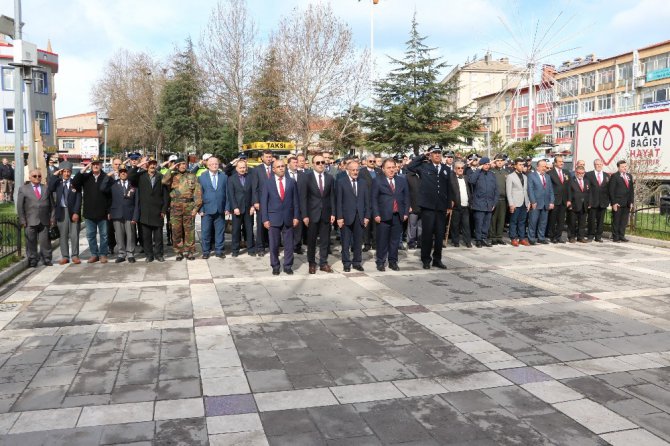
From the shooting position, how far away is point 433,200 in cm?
998

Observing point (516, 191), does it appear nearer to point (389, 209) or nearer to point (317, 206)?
point (389, 209)

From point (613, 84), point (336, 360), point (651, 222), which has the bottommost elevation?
point (336, 360)

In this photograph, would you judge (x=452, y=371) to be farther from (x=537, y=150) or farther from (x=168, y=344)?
(x=537, y=150)

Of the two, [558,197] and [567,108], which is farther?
[567,108]

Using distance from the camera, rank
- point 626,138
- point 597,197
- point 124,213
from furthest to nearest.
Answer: point 626,138, point 597,197, point 124,213

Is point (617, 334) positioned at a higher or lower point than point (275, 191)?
lower

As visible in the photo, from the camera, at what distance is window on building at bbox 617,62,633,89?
56984 mm

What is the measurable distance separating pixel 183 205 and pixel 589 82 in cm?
6274

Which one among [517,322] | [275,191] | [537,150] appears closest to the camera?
[517,322]

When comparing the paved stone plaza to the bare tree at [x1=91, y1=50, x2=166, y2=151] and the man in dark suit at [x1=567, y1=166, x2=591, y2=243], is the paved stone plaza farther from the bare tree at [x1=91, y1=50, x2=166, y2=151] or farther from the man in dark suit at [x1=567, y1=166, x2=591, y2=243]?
the bare tree at [x1=91, y1=50, x2=166, y2=151]

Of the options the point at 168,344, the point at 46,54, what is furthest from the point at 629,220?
the point at 46,54

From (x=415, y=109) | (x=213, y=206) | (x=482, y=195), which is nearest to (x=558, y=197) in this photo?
(x=482, y=195)

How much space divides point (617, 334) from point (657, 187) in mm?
13689

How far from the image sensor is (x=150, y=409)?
14.4 ft
